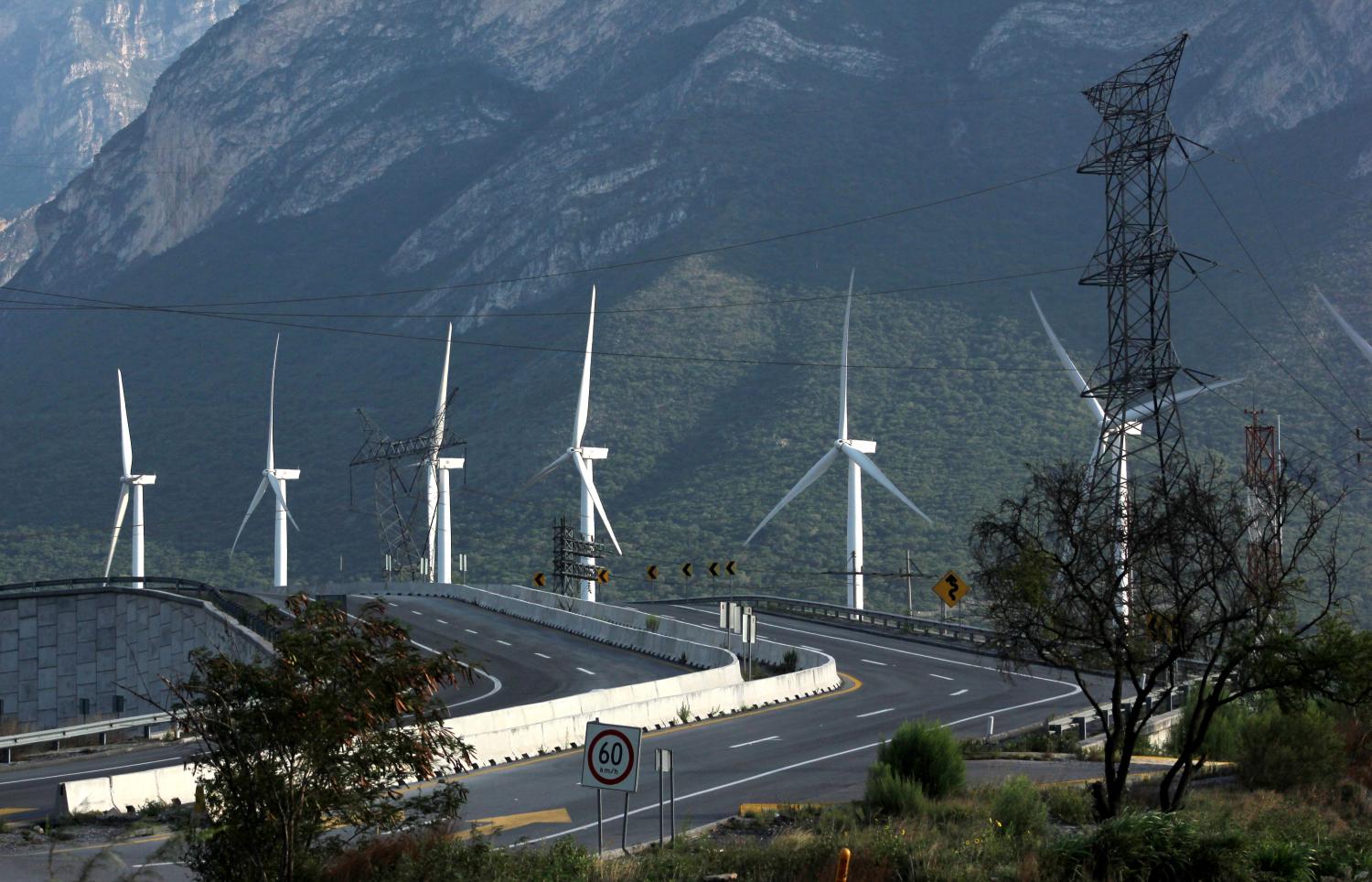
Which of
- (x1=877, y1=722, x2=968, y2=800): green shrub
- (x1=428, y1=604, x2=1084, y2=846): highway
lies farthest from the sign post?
(x1=877, y1=722, x2=968, y2=800): green shrub

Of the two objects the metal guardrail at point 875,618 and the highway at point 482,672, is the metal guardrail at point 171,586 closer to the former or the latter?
the highway at point 482,672

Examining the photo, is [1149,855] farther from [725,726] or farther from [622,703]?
[622,703]

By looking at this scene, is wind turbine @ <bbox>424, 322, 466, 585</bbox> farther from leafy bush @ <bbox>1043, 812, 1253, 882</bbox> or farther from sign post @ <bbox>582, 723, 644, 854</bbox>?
leafy bush @ <bbox>1043, 812, 1253, 882</bbox>

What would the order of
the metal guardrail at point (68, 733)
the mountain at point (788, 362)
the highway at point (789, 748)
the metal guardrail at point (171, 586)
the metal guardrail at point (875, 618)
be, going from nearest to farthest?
the highway at point (789, 748), the metal guardrail at point (68, 733), the metal guardrail at point (875, 618), the metal guardrail at point (171, 586), the mountain at point (788, 362)

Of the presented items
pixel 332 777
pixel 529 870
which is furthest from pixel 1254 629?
pixel 332 777

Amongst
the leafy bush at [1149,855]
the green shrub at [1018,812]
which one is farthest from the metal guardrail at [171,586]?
the leafy bush at [1149,855]

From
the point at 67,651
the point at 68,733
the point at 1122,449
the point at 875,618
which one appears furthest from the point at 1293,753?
the point at 67,651
